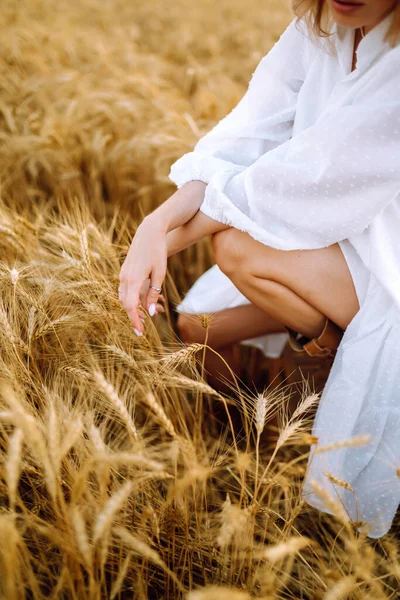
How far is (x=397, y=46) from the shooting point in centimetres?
92

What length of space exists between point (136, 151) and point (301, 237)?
40.8 inches

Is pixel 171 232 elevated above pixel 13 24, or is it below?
below

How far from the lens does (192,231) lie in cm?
110

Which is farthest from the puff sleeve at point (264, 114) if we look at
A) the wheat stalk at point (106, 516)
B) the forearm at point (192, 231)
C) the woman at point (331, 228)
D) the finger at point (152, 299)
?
the wheat stalk at point (106, 516)

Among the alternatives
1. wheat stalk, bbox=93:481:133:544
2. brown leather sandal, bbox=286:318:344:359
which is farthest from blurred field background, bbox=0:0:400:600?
brown leather sandal, bbox=286:318:344:359

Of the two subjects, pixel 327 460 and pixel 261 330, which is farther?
pixel 261 330

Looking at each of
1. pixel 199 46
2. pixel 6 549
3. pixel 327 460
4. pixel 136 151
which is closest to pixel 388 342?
pixel 327 460

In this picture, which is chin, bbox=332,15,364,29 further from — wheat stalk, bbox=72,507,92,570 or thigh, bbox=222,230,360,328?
wheat stalk, bbox=72,507,92,570

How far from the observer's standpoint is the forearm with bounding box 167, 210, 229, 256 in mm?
1089

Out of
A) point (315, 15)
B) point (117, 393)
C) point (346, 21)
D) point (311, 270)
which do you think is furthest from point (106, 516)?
point (315, 15)

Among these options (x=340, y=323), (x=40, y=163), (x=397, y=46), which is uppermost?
(x=397, y=46)

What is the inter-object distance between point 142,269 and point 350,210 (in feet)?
1.34

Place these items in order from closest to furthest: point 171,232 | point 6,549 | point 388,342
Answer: point 6,549
point 388,342
point 171,232

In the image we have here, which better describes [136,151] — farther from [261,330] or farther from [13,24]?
[13,24]
